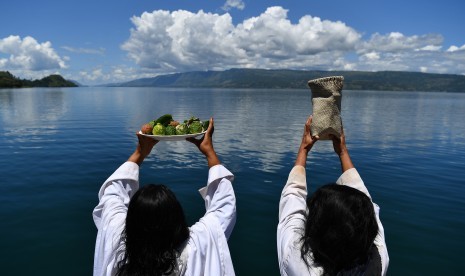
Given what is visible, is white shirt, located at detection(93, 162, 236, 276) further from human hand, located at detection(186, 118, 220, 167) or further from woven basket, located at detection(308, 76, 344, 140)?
woven basket, located at detection(308, 76, 344, 140)

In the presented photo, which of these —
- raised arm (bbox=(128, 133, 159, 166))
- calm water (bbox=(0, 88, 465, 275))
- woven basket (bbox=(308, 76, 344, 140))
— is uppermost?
woven basket (bbox=(308, 76, 344, 140))

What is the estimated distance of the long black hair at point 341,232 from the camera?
264 cm

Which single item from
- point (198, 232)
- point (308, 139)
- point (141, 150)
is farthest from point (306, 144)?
point (141, 150)

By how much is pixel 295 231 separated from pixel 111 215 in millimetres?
1753

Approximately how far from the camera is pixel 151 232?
282 centimetres

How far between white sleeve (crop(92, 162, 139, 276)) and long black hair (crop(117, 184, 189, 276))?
0.20m

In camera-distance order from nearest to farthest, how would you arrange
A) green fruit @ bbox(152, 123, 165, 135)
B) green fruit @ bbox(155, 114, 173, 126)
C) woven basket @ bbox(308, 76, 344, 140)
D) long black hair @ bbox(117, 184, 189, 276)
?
long black hair @ bbox(117, 184, 189, 276), woven basket @ bbox(308, 76, 344, 140), green fruit @ bbox(152, 123, 165, 135), green fruit @ bbox(155, 114, 173, 126)

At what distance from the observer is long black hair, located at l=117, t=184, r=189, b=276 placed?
2.79m

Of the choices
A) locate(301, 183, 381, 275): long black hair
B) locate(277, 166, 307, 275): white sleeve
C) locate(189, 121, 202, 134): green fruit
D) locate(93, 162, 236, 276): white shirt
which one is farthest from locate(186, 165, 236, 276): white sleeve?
locate(189, 121, 202, 134): green fruit

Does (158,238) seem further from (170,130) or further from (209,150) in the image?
(170,130)

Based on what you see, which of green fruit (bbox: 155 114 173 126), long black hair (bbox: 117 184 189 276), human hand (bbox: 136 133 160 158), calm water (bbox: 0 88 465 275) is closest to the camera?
long black hair (bbox: 117 184 189 276)

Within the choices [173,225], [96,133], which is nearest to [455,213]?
[173,225]

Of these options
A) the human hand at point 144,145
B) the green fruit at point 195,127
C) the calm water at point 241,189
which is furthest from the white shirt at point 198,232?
the calm water at point 241,189

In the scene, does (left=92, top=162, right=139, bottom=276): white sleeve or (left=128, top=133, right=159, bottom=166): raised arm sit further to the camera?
(left=128, top=133, right=159, bottom=166): raised arm
